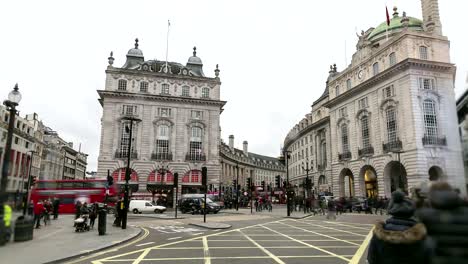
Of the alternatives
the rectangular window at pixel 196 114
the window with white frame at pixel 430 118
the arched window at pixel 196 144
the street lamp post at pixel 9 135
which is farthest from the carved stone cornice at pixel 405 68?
the street lamp post at pixel 9 135

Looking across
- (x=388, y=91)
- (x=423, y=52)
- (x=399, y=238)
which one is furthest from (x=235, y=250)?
(x=423, y=52)

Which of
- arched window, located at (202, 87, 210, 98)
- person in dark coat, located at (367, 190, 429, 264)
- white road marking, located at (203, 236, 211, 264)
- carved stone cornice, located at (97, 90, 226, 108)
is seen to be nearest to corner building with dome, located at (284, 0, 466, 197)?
carved stone cornice, located at (97, 90, 226, 108)

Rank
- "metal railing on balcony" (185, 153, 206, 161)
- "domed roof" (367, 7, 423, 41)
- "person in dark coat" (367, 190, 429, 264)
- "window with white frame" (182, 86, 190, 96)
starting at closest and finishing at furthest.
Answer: "person in dark coat" (367, 190, 429, 264), "domed roof" (367, 7, 423, 41), "metal railing on balcony" (185, 153, 206, 161), "window with white frame" (182, 86, 190, 96)

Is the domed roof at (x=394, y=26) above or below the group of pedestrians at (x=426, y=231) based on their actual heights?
above

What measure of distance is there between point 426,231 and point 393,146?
3844 cm

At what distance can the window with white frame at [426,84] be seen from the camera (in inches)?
1436

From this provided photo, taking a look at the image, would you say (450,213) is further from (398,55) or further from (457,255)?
(398,55)

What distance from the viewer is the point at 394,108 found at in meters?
39.0

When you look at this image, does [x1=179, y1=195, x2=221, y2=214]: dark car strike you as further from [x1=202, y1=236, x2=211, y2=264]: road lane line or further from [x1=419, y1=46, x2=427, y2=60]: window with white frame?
[x1=419, y1=46, x2=427, y2=60]: window with white frame

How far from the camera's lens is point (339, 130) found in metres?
49.9

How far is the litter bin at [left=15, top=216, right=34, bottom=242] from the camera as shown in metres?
12.6

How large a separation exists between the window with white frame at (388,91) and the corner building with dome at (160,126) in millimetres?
26013

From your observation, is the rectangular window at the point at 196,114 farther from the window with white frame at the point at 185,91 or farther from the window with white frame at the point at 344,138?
the window with white frame at the point at 344,138

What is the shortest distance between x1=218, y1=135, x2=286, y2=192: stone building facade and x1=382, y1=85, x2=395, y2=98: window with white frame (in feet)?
79.7
